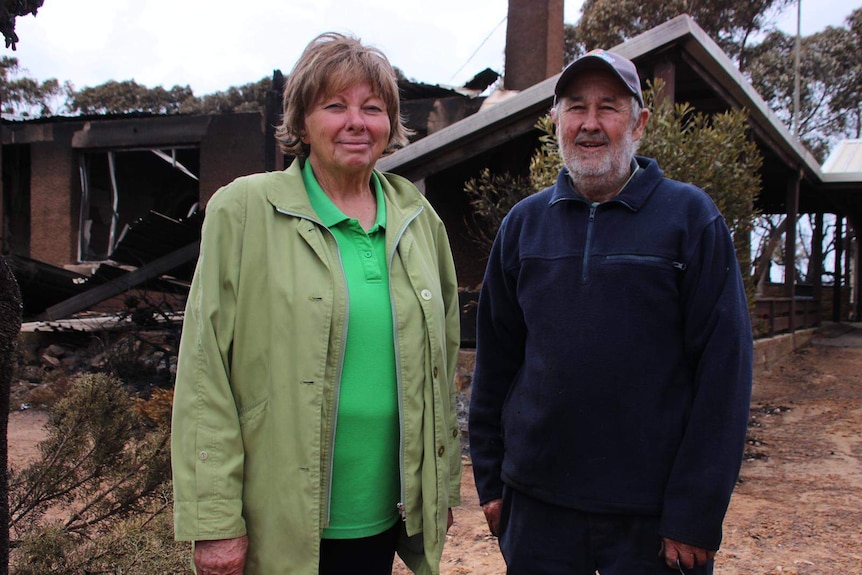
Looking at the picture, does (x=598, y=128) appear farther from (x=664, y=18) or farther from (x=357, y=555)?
(x=664, y=18)

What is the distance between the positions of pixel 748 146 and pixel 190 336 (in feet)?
21.2

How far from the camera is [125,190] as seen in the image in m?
15.6

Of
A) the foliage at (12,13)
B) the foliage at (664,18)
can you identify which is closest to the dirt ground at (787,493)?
the foliage at (12,13)

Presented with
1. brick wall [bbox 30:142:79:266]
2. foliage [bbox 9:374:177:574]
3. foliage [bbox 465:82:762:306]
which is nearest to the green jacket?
foliage [bbox 9:374:177:574]

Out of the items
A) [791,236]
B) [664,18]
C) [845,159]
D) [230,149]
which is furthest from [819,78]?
[230,149]

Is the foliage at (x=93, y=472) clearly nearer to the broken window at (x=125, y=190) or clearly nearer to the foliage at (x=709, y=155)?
the foliage at (x=709, y=155)

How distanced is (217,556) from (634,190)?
1.39 metres

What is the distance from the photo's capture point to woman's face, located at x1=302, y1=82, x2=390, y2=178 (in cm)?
204

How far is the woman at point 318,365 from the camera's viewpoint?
183 centimetres

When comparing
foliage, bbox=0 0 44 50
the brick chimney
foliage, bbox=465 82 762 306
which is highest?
the brick chimney

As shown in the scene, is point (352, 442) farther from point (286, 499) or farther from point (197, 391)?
point (197, 391)

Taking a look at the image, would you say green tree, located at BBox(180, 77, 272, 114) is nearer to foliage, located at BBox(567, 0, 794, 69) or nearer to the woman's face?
foliage, located at BBox(567, 0, 794, 69)

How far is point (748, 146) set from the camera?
279 inches

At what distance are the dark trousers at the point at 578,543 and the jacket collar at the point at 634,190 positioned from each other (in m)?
0.80
